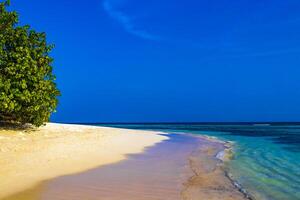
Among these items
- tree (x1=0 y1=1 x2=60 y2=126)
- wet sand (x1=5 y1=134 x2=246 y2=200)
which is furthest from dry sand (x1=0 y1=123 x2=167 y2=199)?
tree (x1=0 y1=1 x2=60 y2=126)

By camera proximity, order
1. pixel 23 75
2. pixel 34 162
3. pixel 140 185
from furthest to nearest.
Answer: pixel 23 75 → pixel 34 162 → pixel 140 185

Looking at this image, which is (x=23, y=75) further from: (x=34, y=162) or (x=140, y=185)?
(x=140, y=185)

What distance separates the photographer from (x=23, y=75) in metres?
22.7

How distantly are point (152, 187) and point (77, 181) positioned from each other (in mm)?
2338

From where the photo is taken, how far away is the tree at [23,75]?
2216 cm

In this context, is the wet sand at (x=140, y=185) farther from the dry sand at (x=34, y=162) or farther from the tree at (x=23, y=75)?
the tree at (x=23, y=75)

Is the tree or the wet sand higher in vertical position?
→ the tree

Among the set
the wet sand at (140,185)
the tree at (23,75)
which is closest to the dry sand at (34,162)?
the wet sand at (140,185)

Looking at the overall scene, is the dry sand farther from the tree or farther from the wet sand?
the tree

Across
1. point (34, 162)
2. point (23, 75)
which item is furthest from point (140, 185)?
point (23, 75)

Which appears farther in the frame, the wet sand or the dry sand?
the dry sand

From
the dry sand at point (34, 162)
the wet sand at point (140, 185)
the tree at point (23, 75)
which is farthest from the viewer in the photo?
the tree at point (23, 75)

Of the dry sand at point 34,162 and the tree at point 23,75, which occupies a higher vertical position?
the tree at point 23,75

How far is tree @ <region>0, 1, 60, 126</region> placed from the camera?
22156 mm
